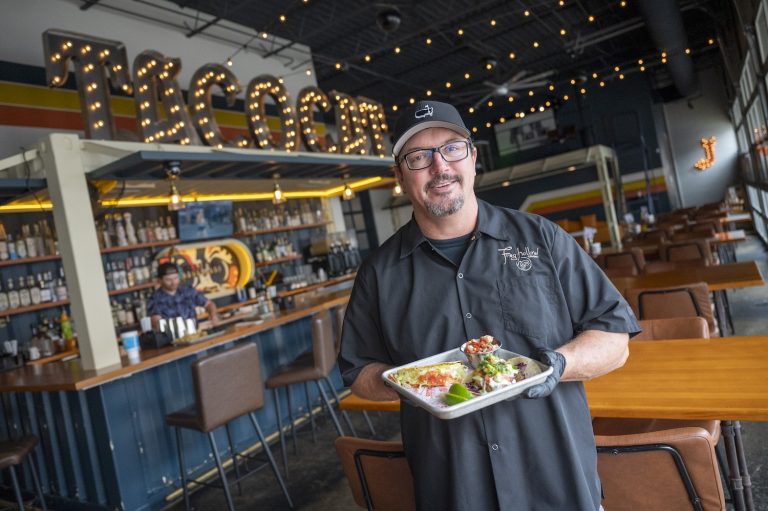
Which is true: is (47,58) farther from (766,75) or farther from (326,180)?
(766,75)

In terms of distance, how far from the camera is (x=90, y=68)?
5.25 meters

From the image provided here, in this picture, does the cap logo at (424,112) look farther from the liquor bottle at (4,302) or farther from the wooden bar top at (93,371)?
the liquor bottle at (4,302)

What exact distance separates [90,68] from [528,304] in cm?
528

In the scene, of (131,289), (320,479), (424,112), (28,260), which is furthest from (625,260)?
(28,260)

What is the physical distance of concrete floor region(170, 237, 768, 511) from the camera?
3.29m

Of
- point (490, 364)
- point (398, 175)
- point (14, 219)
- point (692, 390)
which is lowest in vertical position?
point (692, 390)

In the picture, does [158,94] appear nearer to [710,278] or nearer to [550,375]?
[710,278]

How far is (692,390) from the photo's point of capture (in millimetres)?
2027

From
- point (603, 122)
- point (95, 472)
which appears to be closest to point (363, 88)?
point (603, 122)

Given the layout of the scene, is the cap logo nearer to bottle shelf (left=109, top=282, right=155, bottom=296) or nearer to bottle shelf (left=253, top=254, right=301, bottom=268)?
bottle shelf (left=109, top=282, right=155, bottom=296)

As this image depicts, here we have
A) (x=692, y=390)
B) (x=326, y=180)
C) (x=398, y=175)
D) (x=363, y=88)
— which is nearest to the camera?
(x=398, y=175)

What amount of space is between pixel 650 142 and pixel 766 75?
35.5 ft

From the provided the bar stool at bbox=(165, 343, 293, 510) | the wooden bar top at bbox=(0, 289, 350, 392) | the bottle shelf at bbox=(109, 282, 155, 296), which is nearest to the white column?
the wooden bar top at bbox=(0, 289, 350, 392)

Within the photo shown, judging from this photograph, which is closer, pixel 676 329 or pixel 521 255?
pixel 521 255
